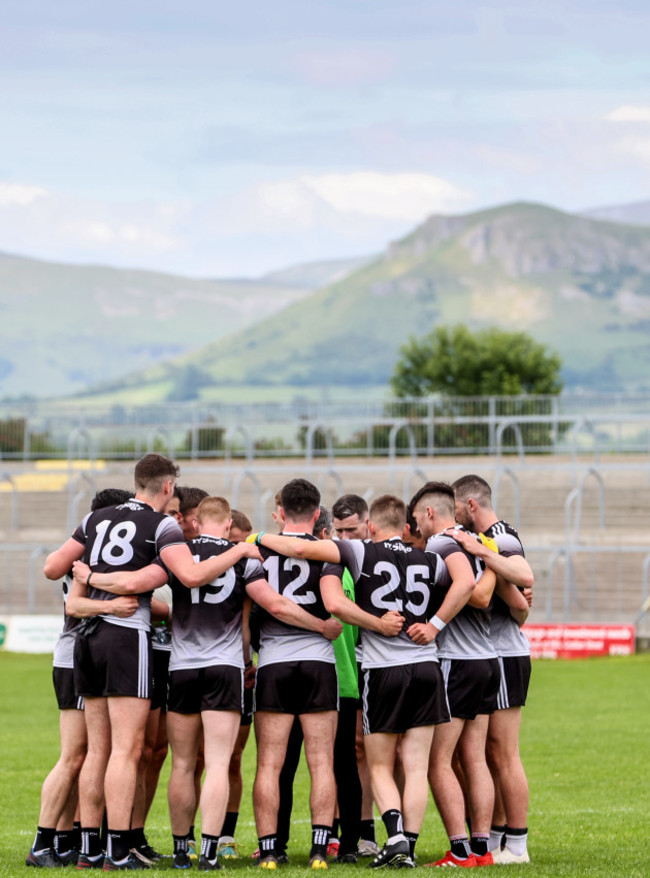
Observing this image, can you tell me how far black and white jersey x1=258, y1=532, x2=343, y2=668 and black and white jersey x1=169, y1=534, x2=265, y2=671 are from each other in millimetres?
122

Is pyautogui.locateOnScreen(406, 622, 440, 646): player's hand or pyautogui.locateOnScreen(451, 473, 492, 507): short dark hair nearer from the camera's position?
pyautogui.locateOnScreen(406, 622, 440, 646): player's hand

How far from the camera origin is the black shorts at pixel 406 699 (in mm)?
7879

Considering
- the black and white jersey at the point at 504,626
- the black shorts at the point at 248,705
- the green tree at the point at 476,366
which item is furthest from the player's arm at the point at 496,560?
the green tree at the point at 476,366

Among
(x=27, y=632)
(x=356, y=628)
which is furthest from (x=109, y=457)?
(x=356, y=628)

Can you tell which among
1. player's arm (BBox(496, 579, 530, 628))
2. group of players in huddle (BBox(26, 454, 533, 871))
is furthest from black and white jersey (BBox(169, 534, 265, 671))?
player's arm (BBox(496, 579, 530, 628))

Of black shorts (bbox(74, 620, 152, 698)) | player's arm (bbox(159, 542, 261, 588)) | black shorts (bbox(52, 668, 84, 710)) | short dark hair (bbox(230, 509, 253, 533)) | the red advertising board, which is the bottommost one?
the red advertising board

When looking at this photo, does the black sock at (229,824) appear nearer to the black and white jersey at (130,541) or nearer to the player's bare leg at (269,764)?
the player's bare leg at (269,764)

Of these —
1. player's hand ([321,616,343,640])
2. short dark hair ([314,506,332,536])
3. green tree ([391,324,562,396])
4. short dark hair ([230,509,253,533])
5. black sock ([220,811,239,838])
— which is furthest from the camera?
green tree ([391,324,562,396])

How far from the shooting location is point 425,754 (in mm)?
7918

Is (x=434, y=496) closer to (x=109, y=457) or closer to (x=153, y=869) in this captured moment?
(x=153, y=869)

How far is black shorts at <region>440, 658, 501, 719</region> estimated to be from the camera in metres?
8.13

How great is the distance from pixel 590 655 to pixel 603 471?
12197 millimetres

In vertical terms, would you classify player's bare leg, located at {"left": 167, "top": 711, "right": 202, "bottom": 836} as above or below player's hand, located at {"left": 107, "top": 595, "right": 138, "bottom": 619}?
below

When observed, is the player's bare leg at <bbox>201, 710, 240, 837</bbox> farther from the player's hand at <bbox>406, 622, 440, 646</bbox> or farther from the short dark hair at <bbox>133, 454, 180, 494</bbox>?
the short dark hair at <bbox>133, 454, 180, 494</bbox>
